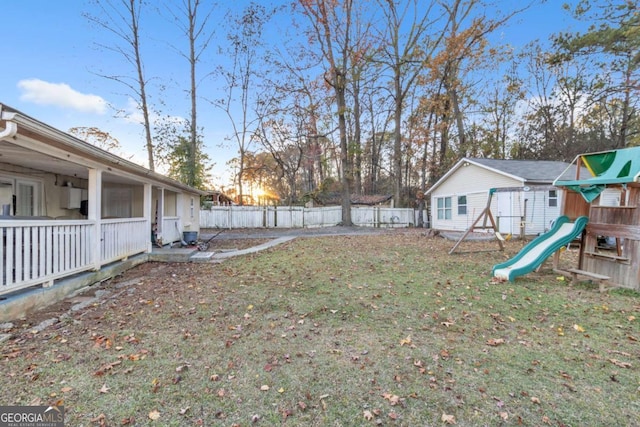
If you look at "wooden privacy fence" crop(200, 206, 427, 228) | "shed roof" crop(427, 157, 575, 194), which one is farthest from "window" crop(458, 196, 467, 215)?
"wooden privacy fence" crop(200, 206, 427, 228)

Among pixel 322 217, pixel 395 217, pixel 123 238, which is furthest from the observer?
pixel 395 217

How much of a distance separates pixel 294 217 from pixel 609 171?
1548cm

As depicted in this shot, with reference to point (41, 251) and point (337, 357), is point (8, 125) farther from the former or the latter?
point (337, 357)

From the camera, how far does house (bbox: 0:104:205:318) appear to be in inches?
146

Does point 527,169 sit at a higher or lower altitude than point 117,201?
higher

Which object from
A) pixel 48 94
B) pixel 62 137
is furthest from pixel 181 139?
pixel 62 137

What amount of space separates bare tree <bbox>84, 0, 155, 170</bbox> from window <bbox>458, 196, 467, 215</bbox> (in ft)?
63.2

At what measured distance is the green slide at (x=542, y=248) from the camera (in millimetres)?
5859

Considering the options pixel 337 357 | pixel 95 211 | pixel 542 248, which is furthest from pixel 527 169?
pixel 95 211

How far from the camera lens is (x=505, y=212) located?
531 inches

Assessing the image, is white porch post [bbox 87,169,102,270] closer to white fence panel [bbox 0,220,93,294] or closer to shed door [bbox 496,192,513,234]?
white fence panel [bbox 0,220,93,294]

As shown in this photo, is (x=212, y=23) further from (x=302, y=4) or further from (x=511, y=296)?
(x=511, y=296)

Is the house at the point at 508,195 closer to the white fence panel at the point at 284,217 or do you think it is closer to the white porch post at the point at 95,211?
the white fence panel at the point at 284,217

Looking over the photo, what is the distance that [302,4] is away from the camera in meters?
17.9
